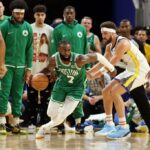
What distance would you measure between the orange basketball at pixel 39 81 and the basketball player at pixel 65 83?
430mm

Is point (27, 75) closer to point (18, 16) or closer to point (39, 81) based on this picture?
point (39, 81)

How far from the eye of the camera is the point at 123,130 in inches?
329

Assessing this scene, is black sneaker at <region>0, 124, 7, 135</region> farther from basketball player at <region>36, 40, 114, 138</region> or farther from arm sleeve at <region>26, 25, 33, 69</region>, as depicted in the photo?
arm sleeve at <region>26, 25, 33, 69</region>

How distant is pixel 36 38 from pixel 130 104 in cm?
202

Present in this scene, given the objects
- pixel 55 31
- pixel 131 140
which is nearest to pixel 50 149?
pixel 131 140

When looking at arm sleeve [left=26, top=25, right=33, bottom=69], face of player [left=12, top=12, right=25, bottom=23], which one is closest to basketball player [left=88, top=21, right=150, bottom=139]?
arm sleeve [left=26, top=25, right=33, bottom=69]

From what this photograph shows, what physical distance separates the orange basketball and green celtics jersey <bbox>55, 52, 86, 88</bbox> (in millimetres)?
454

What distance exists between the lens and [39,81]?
29.7 feet

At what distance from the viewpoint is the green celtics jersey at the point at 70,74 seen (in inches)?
332

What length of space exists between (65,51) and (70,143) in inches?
58.3

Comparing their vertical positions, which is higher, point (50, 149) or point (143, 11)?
point (143, 11)

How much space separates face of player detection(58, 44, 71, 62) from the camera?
326 inches

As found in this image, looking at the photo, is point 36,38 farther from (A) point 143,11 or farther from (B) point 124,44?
(A) point 143,11

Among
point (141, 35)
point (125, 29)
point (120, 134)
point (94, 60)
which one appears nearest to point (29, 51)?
point (94, 60)
